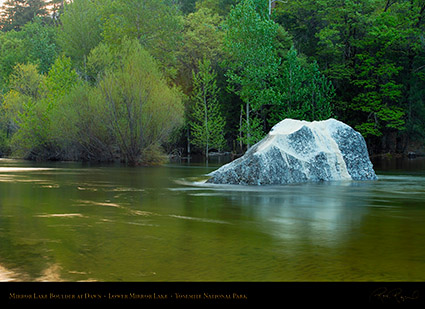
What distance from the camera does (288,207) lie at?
11.4 m

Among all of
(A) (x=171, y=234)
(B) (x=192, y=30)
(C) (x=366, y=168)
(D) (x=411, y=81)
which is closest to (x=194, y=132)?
(B) (x=192, y=30)

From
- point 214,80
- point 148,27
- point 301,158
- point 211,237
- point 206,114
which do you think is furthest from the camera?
point 148,27

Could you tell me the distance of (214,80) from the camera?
50.6m

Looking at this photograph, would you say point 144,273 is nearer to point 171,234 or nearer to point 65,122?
point 171,234

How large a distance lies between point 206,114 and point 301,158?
3052 centimetres

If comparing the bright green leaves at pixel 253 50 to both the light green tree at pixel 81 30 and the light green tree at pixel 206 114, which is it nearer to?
the light green tree at pixel 206 114

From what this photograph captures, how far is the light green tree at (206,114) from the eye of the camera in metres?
48.4

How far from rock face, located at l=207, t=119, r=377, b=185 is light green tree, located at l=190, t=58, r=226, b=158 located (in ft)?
91.6

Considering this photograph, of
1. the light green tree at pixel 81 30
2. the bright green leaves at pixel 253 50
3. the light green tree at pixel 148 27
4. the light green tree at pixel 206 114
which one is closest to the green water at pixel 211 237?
Answer: the bright green leaves at pixel 253 50

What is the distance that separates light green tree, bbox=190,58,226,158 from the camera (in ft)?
159

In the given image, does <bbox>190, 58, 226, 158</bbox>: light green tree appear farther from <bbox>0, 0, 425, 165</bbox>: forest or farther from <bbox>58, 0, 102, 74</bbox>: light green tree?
<bbox>58, 0, 102, 74</bbox>: light green tree

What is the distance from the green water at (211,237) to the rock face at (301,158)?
137 inches
